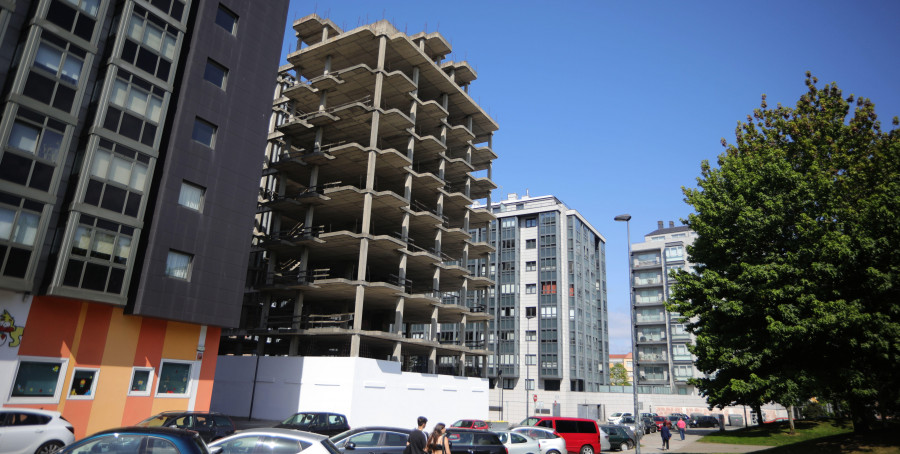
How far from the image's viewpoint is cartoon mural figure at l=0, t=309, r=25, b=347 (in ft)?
65.1

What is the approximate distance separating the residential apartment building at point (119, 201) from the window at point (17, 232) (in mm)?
52

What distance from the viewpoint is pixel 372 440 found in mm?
15570

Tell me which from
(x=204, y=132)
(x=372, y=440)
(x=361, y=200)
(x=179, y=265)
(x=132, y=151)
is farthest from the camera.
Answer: (x=361, y=200)

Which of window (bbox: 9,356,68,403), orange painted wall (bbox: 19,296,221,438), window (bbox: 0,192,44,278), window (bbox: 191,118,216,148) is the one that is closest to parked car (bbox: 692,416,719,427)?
orange painted wall (bbox: 19,296,221,438)

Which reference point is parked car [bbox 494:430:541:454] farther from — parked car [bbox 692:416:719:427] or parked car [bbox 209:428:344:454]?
parked car [bbox 692:416:719:427]

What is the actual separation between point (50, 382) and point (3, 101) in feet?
37.6

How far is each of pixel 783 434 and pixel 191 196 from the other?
4259 cm

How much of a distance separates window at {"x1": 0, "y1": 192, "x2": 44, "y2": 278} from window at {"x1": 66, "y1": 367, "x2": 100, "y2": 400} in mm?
4739

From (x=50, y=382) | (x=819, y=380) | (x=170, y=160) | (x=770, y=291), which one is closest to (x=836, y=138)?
(x=770, y=291)

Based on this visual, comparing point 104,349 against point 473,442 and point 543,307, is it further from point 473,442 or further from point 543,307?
point 543,307

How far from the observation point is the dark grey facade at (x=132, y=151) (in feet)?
68.8

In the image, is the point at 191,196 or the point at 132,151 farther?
the point at 191,196

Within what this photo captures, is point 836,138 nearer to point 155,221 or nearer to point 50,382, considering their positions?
point 155,221

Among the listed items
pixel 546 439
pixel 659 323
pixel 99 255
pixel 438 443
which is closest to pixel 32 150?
pixel 99 255
